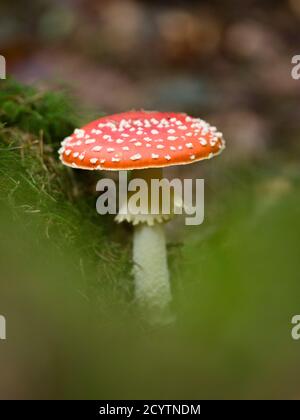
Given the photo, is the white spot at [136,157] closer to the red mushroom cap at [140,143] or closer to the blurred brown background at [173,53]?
the red mushroom cap at [140,143]

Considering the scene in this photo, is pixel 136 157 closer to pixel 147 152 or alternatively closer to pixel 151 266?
pixel 147 152

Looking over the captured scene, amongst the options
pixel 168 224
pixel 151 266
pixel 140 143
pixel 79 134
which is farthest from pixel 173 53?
pixel 140 143

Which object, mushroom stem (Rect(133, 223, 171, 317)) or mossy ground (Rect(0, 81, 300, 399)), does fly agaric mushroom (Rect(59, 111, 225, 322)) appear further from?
mossy ground (Rect(0, 81, 300, 399))

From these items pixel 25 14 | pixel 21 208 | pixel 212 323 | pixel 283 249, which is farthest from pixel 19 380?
pixel 25 14

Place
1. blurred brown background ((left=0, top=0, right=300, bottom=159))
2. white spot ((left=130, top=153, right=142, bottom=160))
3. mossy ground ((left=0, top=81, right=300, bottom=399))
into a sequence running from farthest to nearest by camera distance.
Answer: blurred brown background ((left=0, top=0, right=300, bottom=159)), white spot ((left=130, top=153, right=142, bottom=160)), mossy ground ((left=0, top=81, right=300, bottom=399))

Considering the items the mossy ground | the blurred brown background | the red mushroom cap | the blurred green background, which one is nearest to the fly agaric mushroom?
the red mushroom cap

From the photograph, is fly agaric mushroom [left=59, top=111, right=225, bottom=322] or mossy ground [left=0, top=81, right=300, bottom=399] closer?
mossy ground [left=0, top=81, right=300, bottom=399]

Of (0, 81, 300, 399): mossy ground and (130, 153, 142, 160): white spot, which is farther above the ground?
(130, 153, 142, 160): white spot
